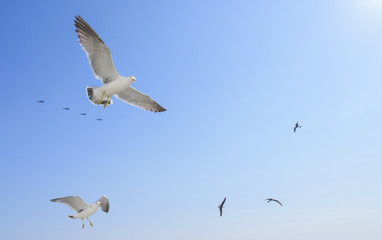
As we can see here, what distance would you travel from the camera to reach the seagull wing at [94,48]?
64.4 feet

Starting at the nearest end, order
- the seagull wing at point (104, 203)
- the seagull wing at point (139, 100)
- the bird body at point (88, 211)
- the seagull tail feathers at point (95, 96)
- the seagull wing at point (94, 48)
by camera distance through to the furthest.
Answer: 1. the seagull wing at point (94, 48)
2. the bird body at point (88, 211)
3. the seagull tail feathers at point (95, 96)
4. the seagull wing at point (104, 203)
5. the seagull wing at point (139, 100)

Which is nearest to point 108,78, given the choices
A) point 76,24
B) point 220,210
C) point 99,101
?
point 99,101

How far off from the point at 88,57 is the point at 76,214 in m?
9.27

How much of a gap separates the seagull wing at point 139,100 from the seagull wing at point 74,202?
298 inches

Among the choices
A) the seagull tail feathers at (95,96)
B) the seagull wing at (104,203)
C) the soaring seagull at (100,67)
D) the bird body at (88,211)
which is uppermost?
the soaring seagull at (100,67)

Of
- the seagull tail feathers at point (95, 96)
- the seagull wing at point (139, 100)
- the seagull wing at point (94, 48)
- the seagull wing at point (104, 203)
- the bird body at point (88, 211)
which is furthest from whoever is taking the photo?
the seagull wing at point (139, 100)

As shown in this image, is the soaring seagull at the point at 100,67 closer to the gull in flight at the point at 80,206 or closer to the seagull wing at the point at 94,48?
the seagull wing at the point at 94,48

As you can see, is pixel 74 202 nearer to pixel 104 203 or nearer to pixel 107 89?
pixel 104 203

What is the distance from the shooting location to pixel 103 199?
21.6 meters

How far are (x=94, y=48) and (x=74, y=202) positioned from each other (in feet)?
29.9

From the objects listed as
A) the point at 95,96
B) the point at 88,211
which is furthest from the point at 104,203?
the point at 95,96

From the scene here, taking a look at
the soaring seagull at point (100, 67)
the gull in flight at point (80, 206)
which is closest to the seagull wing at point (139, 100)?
the soaring seagull at point (100, 67)

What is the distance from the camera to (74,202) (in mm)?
20094

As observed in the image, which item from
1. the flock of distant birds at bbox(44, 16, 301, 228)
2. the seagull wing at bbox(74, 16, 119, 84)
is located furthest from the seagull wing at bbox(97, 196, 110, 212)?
the seagull wing at bbox(74, 16, 119, 84)
